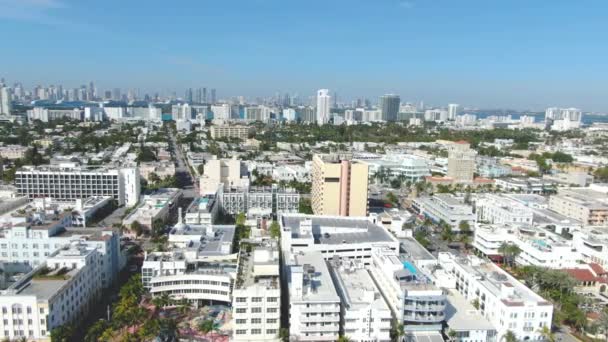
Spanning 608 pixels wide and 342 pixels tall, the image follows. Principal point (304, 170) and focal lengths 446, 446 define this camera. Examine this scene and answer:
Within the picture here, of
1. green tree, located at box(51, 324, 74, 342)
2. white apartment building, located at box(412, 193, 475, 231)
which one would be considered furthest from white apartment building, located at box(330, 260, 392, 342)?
white apartment building, located at box(412, 193, 475, 231)

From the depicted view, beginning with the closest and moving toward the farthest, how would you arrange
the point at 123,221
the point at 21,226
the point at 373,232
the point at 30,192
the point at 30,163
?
the point at 21,226 → the point at 373,232 → the point at 123,221 → the point at 30,192 → the point at 30,163

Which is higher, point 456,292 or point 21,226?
point 21,226

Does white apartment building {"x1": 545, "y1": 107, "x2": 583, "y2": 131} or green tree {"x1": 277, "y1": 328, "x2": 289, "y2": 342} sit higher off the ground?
white apartment building {"x1": 545, "y1": 107, "x2": 583, "y2": 131}

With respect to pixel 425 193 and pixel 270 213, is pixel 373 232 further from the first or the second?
pixel 425 193

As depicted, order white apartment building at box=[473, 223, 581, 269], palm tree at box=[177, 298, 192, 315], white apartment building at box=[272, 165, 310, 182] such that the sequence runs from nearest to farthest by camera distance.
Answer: palm tree at box=[177, 298, 192, 315] → white apartment building at box=[473, 223, 581, 269] → white apartment building at box=[272, 165, 310, 182]

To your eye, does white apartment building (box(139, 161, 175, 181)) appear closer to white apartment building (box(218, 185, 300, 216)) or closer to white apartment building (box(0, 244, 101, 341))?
white apartment building (box(218, 185, 300, 216))

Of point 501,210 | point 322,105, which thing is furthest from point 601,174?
point 322,105

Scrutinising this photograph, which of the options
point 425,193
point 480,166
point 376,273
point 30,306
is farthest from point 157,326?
point 480,166
